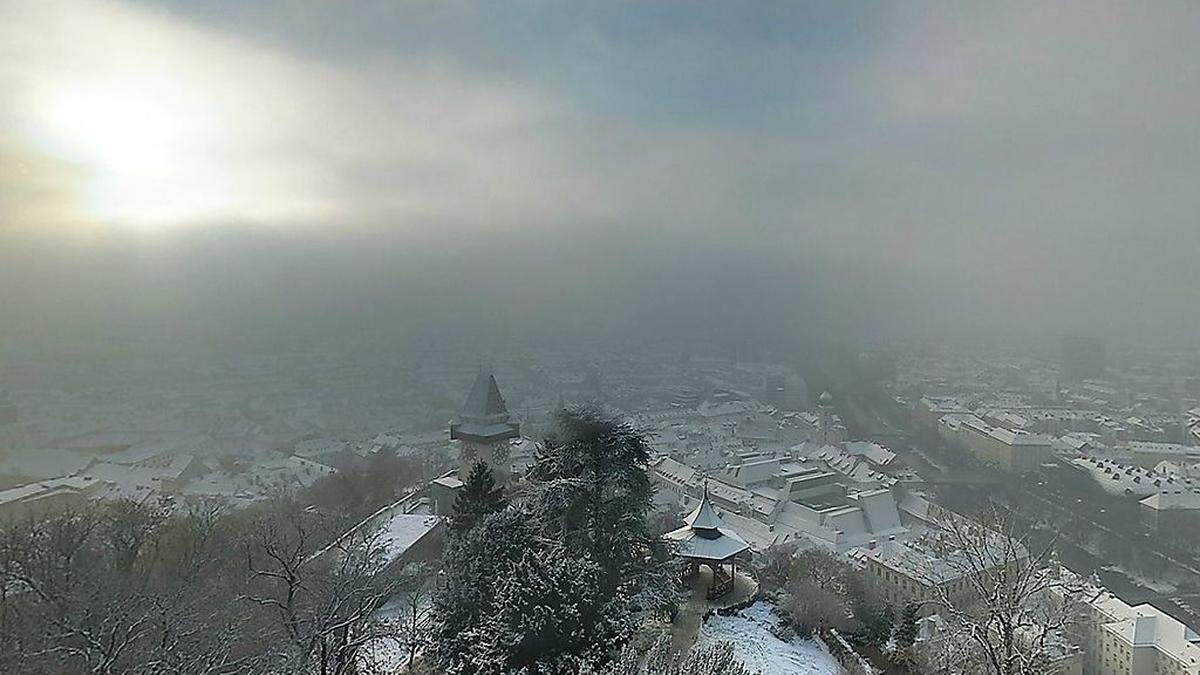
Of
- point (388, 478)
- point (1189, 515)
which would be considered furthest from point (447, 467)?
point (1189, 515)

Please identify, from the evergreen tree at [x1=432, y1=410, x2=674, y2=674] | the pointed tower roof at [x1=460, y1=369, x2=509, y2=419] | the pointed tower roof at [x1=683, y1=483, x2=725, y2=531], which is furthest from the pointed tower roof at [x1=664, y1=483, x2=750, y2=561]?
the pointed tower roof at [x1=460, y1=369, x2=509, y2=419]

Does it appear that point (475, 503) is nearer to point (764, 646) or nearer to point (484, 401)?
point (764, 646)

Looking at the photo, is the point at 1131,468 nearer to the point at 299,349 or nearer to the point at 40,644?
the point at 40,644

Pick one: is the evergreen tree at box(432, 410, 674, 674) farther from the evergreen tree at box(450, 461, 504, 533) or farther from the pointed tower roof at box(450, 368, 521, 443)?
the pointed tower roof at box(450, 368, 521, 443)

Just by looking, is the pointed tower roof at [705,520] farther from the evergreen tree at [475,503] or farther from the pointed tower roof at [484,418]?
the pointed tower roof at [484,418]

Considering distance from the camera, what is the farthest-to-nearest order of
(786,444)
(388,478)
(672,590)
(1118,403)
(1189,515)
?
(1118,403) < (786,444) < (1189,515) < (388,478) < (672,590)

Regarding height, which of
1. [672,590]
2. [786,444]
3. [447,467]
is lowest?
[786,444]

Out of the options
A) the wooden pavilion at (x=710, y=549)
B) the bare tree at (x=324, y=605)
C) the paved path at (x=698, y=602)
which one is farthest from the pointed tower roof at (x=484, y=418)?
the paved path at (x=698, y=602)
